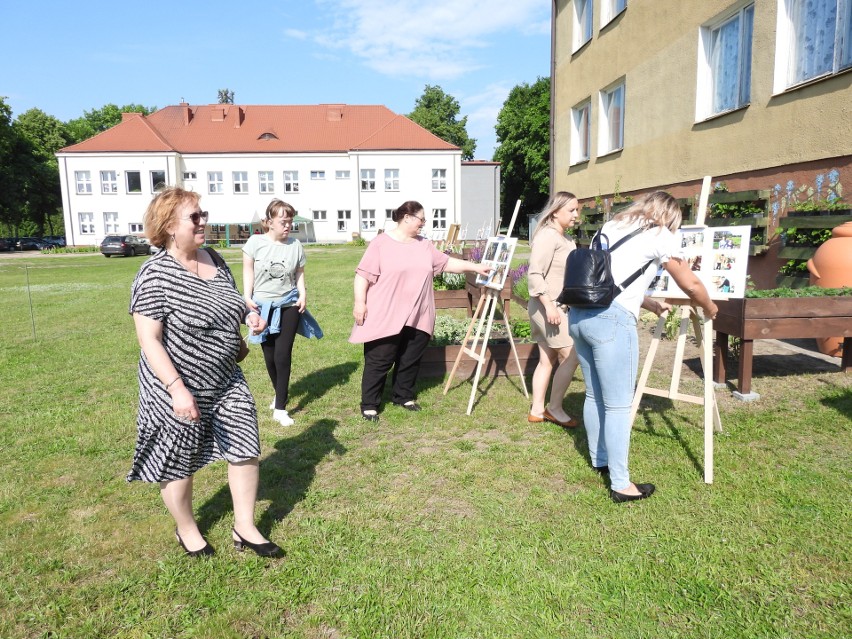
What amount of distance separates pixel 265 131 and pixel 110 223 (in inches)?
545

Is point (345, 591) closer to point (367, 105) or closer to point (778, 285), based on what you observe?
point (778, 285)

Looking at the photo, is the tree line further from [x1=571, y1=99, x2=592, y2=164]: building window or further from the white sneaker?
the white sneaker

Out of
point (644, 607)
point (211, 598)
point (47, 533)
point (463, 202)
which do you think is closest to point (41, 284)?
point (47, 533)

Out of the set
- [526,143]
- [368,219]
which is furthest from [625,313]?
[526,143]

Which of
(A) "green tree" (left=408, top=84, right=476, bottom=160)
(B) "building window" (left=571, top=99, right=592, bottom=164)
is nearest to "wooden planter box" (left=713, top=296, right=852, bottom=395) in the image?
(B) "building window" (left=571, top=99, right=592, bottom=164)

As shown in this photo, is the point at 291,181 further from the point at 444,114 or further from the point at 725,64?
the point at 725,64

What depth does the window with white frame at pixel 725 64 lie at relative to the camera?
870cm

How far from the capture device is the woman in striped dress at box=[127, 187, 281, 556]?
279 cm

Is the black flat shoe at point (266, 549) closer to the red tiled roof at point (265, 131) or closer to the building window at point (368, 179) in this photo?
the red tiled roof at point (265, 131)

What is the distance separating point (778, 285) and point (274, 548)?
24.1ft

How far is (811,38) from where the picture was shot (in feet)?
24.4

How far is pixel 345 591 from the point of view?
2.82 meters

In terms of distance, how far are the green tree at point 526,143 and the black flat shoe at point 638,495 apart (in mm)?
41199

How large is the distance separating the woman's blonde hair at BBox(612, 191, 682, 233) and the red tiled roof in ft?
141
